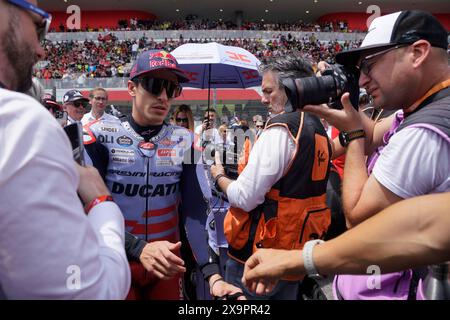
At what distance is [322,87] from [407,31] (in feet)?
1.23

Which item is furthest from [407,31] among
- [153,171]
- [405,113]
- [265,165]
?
[153,171]

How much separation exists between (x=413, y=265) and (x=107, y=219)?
80 cm

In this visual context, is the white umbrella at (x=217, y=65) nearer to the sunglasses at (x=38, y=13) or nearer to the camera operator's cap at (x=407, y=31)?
the camera operator's cap at (x=407, y=31)

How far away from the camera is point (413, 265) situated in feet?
3.01

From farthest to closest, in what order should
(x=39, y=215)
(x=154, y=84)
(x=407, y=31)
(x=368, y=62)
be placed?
(x=154, y=84)
(x=368, y=62)
(x=407, y=31)
(x=39, y=215)

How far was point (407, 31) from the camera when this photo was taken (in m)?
1.34

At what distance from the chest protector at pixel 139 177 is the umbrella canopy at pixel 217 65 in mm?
3301

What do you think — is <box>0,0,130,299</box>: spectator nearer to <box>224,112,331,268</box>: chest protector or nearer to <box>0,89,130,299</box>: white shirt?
<box>0,89,130,299</box>: white shirt

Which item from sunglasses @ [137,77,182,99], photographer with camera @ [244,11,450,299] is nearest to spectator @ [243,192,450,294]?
photographer with camera @ [244,11,450,299]

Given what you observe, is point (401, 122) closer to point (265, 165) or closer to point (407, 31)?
point (407, 31)

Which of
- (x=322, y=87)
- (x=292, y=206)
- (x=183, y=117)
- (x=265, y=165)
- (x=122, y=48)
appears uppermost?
(x=322, y=87)

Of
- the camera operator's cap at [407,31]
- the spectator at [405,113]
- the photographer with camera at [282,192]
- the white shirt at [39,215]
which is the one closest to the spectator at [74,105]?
the photographer with camera at [282,192]

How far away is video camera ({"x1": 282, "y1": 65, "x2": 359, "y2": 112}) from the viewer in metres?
1.54

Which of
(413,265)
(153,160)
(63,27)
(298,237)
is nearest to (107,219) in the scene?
(413,265)
